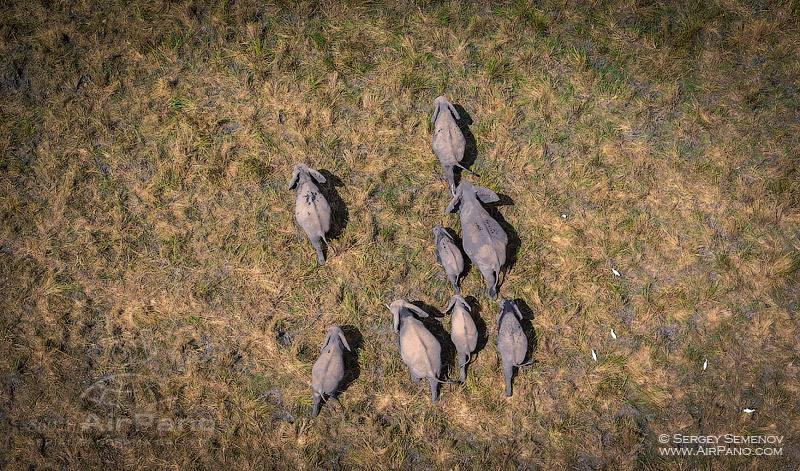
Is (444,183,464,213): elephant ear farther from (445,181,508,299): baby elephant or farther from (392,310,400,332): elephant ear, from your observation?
(392,310,400,332): elephant ear

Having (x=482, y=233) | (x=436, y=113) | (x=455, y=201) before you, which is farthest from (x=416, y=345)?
(x=436, y=113)

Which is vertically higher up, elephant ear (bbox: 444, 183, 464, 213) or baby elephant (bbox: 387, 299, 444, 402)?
elephant ear (bbox: 444, 183, 464, 213)

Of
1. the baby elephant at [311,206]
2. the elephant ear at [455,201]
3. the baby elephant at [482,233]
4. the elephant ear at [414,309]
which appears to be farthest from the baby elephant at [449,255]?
the baby elephant at [311,206]

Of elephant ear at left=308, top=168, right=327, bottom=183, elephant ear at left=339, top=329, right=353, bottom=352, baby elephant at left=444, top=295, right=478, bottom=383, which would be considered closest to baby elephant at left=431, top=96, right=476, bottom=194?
elephant ear at left=308, top=168, right=327, bottom=183

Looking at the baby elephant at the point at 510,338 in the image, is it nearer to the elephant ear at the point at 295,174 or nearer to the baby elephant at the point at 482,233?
the baby elephant at the point at 482,233

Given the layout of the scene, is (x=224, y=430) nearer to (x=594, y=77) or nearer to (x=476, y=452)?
(x=476, y=452)

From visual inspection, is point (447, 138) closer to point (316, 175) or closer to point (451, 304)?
point (316, 175)
